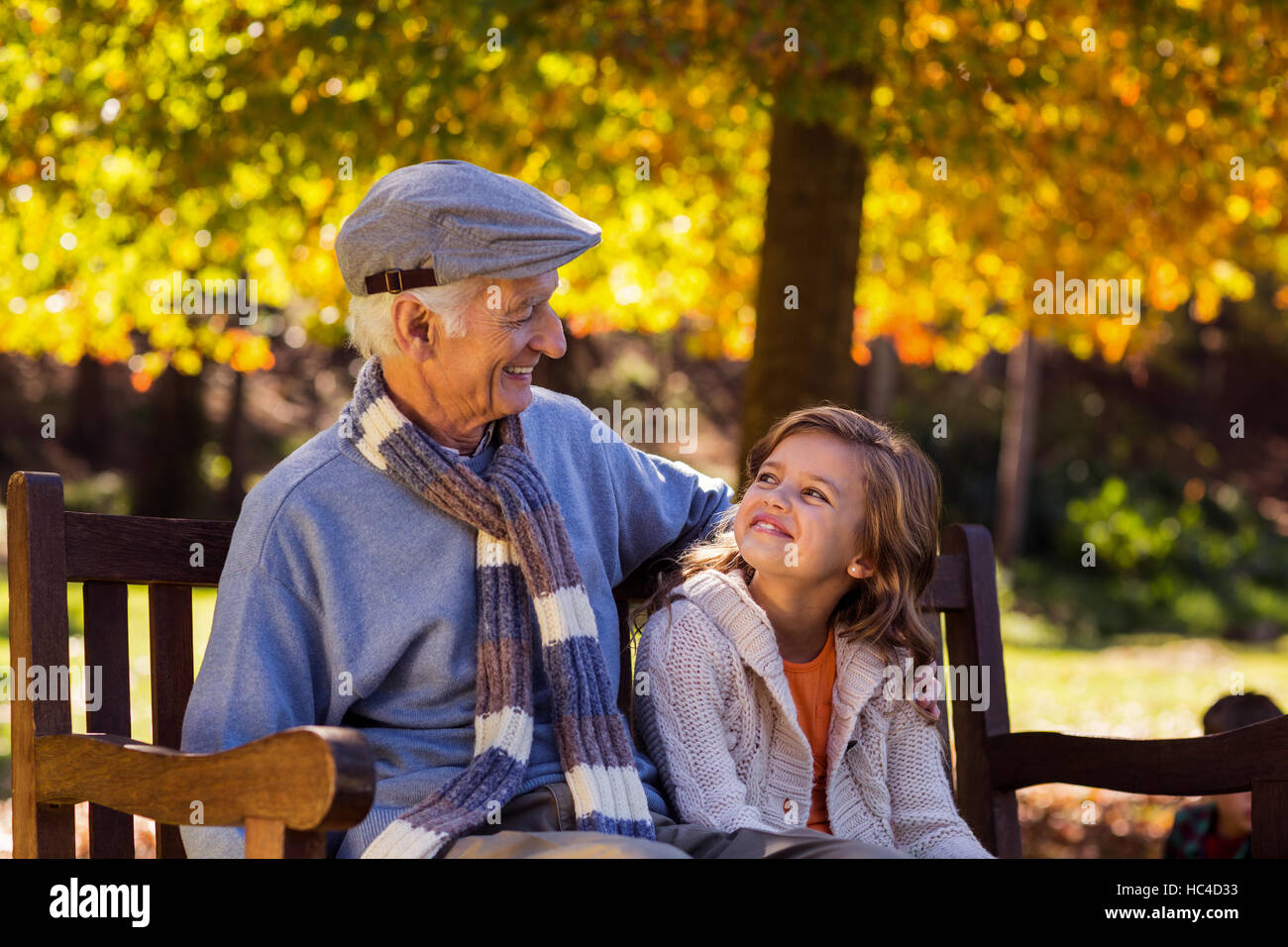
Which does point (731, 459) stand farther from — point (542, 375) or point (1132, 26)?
point (1132, 26)

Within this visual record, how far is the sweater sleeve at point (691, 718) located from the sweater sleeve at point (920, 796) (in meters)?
0.34

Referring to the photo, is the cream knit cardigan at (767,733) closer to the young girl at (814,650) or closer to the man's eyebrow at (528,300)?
the young girl at (814,650)

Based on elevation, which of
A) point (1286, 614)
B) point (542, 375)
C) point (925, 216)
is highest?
point (925, 216)

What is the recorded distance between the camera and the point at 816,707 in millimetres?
2812

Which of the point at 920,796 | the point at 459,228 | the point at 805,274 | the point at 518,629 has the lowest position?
the point at 920,796

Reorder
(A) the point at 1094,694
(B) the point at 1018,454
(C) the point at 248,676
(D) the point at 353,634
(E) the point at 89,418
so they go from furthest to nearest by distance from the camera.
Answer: (E) the point at 89,418, (B) the point at 1018,454, (A) the point at 1094,694, (D) the point at 353,634, (C) the point at 248,676

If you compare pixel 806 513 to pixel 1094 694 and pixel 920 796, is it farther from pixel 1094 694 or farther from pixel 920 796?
pixel 1094 694


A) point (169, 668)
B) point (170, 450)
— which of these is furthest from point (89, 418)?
point (169, 668)

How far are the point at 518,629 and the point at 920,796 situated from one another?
2.91 feet

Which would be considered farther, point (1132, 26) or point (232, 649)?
point (1132, 26)

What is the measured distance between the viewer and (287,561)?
2.36 m
